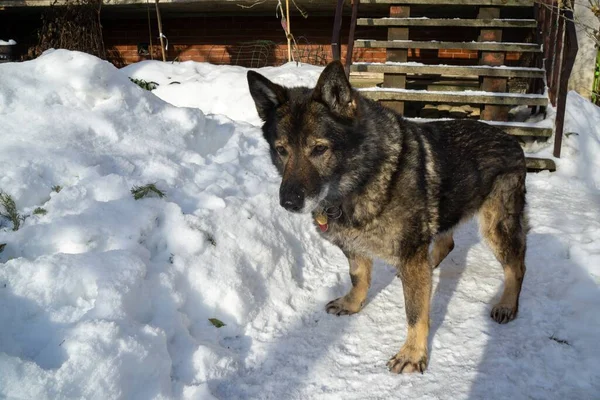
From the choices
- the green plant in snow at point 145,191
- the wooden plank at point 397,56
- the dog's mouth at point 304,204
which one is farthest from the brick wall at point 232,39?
the dog's mouth at point 304,204

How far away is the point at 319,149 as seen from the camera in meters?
2.77

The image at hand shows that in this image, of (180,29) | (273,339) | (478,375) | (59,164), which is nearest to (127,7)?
(180,29)

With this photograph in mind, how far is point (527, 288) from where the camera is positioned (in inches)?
139

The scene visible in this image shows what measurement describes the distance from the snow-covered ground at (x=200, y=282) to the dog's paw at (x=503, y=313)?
0.06m

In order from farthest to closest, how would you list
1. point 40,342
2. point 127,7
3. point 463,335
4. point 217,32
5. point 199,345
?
1. point 217,32
2. point 127,7
3. point 463,335
4. point 199,345
5. point 40,342

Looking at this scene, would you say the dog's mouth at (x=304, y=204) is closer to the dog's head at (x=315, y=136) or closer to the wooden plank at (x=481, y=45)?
the dog's head at (x=315, y=136)

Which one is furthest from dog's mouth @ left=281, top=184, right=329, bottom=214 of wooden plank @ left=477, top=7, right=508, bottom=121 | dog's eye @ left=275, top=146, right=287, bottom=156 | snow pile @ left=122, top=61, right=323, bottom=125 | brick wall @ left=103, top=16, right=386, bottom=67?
brick wall @ left=103, top=16, right=386, bottom=67

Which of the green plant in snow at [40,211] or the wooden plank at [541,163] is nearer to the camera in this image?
the green plant in snow at [40,211]

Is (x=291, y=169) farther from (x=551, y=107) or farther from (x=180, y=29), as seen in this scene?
(x=180, y=29)

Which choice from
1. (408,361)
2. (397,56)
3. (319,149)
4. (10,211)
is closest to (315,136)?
(319,149)

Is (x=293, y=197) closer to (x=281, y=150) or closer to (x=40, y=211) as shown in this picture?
(x=281, y=150)

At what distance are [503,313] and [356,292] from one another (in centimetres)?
100

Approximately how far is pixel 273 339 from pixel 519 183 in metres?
2.07

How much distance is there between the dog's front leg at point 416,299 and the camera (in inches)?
110
